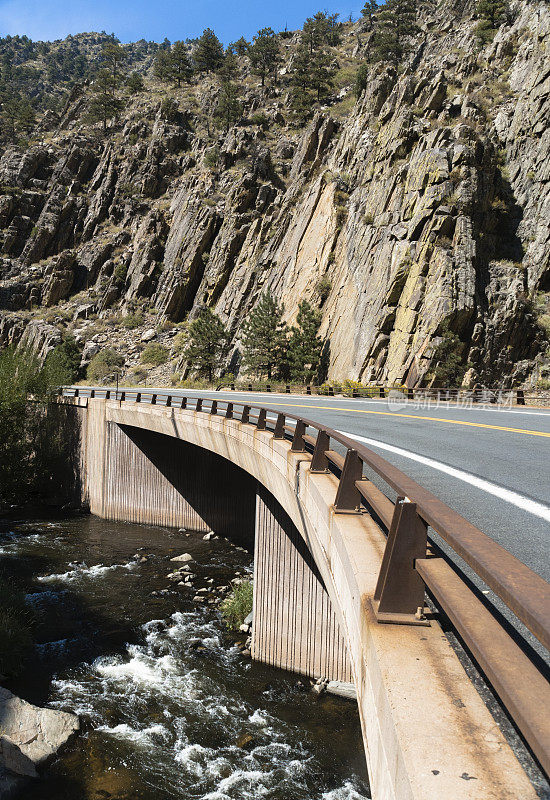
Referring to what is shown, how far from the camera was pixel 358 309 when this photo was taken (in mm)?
37875

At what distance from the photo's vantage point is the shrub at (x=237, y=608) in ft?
40.7

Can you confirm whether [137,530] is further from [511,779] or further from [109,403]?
[511,779]

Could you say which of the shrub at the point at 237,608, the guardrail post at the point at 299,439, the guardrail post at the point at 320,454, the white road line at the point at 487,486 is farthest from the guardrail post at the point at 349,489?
the shrub at the point at 237,608

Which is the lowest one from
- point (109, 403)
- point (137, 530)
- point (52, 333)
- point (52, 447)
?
point (137, 530)

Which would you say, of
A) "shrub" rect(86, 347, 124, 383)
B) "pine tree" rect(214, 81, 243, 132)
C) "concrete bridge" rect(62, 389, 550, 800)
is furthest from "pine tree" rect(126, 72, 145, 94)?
"concrete bridge" rect(62, 389, 550, 800)

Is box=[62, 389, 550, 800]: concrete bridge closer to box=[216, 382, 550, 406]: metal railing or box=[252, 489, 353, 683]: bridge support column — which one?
box=[252, 489, 353, 683]: bridge support column

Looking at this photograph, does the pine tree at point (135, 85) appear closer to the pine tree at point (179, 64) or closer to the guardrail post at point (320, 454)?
the pine tree at point (179, 64)

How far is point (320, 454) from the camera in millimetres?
5641

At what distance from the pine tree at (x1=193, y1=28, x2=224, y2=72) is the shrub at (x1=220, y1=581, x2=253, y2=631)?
374 feet

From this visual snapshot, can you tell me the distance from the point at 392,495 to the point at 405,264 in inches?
1240

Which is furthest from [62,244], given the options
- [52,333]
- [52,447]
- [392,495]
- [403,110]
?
[392,495]

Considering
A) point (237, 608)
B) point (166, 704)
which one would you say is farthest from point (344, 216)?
point (166, 704)

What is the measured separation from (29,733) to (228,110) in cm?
A: 8722

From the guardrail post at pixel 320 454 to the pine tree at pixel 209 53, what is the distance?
383 ft
